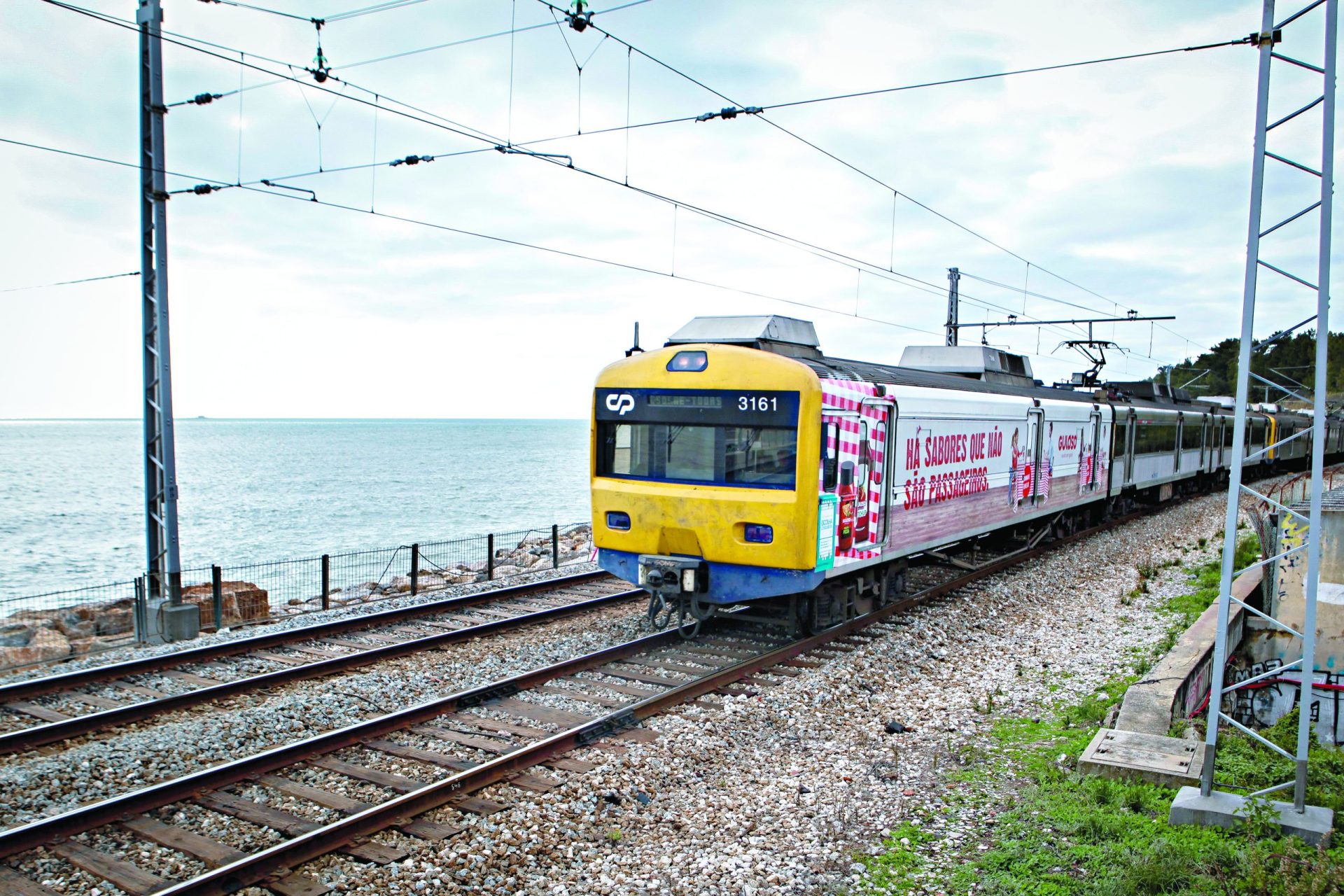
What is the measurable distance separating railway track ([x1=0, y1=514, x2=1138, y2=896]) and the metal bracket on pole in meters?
4.02

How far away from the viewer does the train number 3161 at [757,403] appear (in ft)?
29.6

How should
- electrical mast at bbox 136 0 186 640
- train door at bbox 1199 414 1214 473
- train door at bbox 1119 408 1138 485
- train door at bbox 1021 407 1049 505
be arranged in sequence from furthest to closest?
train door at bbox 1199 414 1214 473
train door at bbox 1119 408 1138 485
train door at bbox 1021 407 1049 505
electrical mast at bbox 136 0 186 640

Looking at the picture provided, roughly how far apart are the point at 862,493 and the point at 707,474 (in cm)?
184

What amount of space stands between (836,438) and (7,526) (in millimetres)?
48100

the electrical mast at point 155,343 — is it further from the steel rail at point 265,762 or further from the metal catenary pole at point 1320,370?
the metal catenary pole at point 1320,370

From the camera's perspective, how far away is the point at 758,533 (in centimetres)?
907

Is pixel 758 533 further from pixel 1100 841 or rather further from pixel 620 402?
pixel 1100 841

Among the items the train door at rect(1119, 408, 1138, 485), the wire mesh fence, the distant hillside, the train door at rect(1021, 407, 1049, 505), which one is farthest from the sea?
the distant hillside

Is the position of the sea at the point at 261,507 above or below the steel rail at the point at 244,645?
below

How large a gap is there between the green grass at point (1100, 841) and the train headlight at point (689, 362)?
457 cm

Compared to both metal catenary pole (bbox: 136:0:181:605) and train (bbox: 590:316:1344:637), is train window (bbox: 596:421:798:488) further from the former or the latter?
metal catenary pole (bbox: 136:0:181:605)

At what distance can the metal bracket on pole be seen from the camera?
5.22m

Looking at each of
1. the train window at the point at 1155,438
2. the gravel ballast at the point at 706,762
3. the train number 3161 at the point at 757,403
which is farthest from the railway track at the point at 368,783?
the train window at the point at 1155,438

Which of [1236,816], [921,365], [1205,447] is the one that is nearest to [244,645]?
[1236,816]
